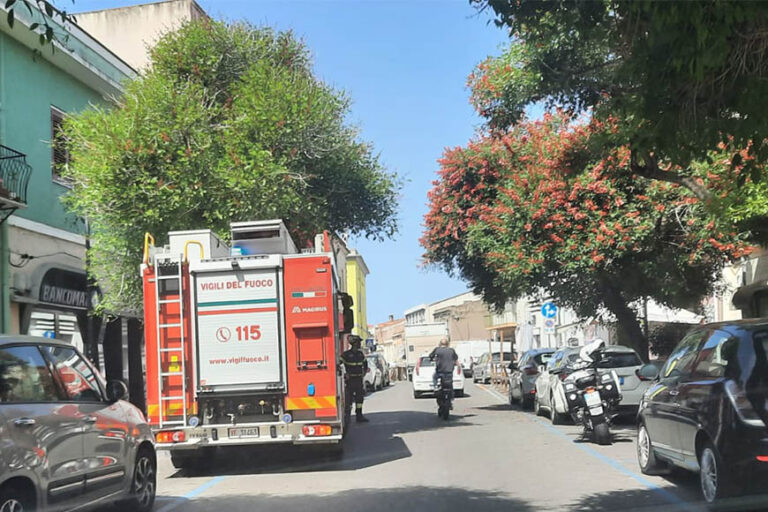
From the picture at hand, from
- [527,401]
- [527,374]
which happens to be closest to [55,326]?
[527,374]

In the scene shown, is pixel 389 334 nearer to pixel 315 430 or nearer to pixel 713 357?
pixel 315 430

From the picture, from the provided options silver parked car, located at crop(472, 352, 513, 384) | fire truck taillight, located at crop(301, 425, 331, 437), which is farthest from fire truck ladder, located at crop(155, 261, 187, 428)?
silver parked car, located at crop(472, 352, 513, 384)

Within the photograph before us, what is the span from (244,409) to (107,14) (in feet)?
81.1

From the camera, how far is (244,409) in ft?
36.4

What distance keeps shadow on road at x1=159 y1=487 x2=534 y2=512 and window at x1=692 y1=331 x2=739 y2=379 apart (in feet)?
6.71

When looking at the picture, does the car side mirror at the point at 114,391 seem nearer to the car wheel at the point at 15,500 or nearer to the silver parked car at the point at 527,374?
the car wheel at the point at 15,500

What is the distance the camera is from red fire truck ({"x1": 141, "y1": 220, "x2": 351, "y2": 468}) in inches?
429

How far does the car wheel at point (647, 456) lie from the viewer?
9.26 meters

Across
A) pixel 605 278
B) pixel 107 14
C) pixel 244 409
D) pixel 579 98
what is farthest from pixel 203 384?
pixel 107 14

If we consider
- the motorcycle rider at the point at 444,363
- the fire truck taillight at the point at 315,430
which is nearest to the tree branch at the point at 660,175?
the fire truck taillight at the point at 315,430

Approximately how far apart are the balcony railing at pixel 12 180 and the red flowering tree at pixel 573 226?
9.39 meters

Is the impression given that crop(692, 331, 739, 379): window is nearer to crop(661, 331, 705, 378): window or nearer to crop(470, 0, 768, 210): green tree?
crop(661, 331, 705, 378): window

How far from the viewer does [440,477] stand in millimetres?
9961

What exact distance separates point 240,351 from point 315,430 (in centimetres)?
146
